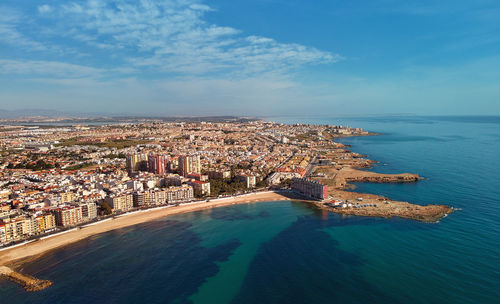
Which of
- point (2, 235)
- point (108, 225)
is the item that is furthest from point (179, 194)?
point (2, 235)

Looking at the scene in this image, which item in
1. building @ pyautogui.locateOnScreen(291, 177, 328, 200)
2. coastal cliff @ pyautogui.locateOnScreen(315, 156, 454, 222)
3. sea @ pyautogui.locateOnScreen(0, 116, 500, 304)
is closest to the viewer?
sea @ pyautogui.locateOnScreen(0, 116, 500, 304)

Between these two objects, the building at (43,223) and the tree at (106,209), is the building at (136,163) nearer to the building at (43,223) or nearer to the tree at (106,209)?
the tree at (106,209)

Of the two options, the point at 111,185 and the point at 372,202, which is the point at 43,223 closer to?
the point at 111,185

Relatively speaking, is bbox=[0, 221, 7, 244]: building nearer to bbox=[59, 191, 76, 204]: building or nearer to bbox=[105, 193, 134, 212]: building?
bbox=[59, 191, 76, 204]: building

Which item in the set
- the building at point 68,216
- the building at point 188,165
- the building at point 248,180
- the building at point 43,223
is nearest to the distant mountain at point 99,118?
the building at point 188,165

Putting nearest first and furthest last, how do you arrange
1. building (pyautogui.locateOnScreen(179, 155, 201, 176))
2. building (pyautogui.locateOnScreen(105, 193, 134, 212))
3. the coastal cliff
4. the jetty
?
the jetty, the coastal cliff, building (pyautogui.locateOnScreen(105, 193, 134, 212)), building (pyautogui.locateOnScreen(179, 155, 201, 176))

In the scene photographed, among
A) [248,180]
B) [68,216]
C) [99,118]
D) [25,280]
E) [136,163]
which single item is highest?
[99,118]

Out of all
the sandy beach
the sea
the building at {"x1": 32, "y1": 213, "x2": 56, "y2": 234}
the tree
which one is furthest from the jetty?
the tree
